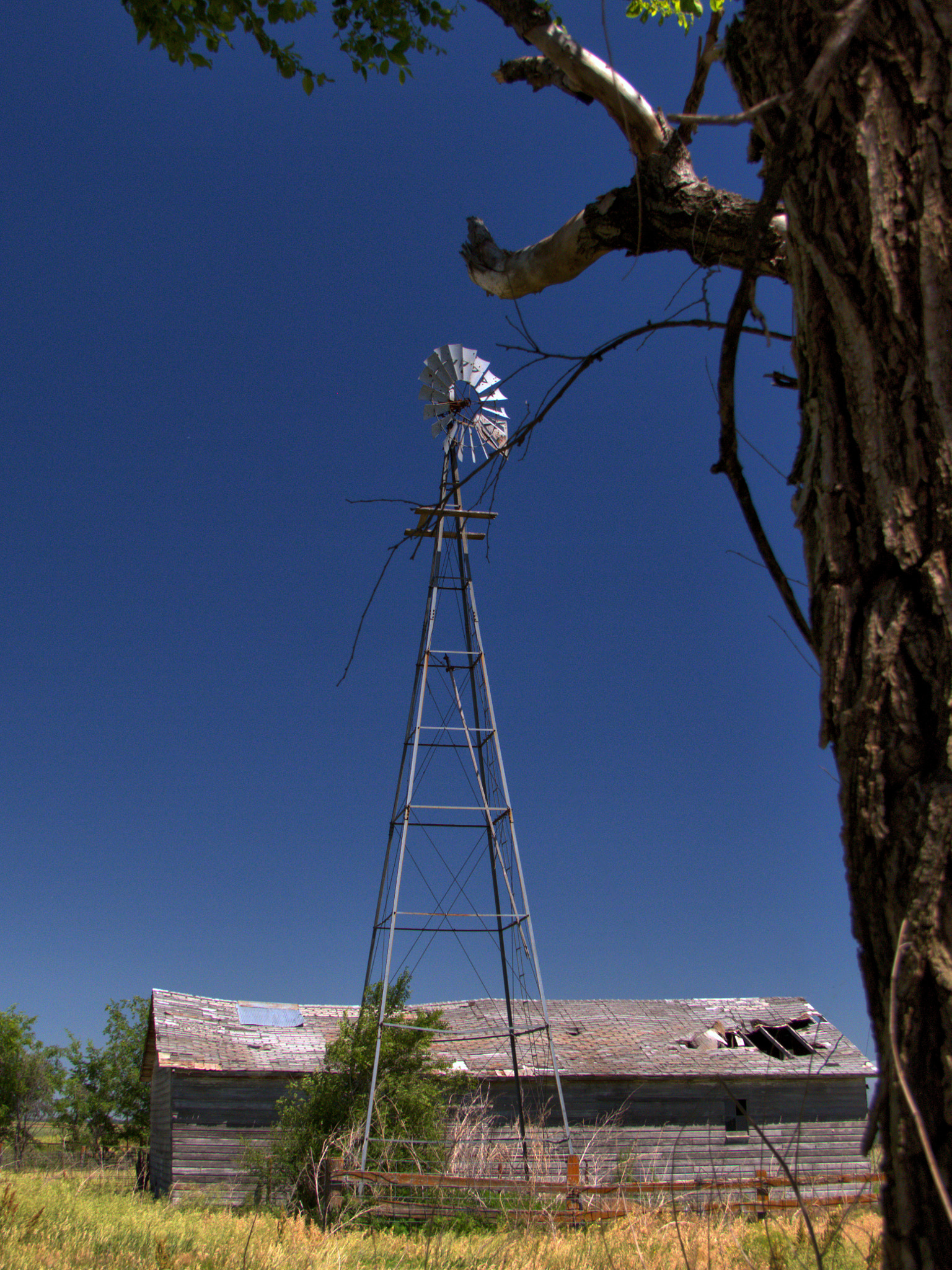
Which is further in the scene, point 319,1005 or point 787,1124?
point 319,1005

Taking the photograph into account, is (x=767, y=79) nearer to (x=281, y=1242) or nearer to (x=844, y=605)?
(x=844, y=605)

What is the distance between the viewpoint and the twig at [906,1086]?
93 centimetres

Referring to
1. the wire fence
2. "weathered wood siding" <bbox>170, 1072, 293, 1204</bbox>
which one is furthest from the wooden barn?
the wire fence

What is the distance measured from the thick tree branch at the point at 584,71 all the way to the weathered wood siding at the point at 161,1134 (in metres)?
19.3

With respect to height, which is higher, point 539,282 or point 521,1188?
point 539,282

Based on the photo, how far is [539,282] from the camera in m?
3.22

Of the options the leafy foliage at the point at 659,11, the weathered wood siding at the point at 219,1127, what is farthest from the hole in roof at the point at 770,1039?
the leafy foliage at the point at 659,11

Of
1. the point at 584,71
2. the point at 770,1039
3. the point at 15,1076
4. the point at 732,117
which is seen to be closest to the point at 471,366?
the point at 584,71

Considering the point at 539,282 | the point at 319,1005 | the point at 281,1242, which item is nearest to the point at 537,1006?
the point at 319,1005

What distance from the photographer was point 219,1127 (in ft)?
56.7

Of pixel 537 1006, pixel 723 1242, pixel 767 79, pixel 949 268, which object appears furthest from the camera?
pixel 537 1006

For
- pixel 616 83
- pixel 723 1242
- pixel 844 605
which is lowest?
pixel 723 1242

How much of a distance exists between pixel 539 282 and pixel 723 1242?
3960 millimetres

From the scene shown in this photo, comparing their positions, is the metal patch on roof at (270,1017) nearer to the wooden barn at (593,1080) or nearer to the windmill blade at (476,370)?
the wooden barn at (593,1080)
